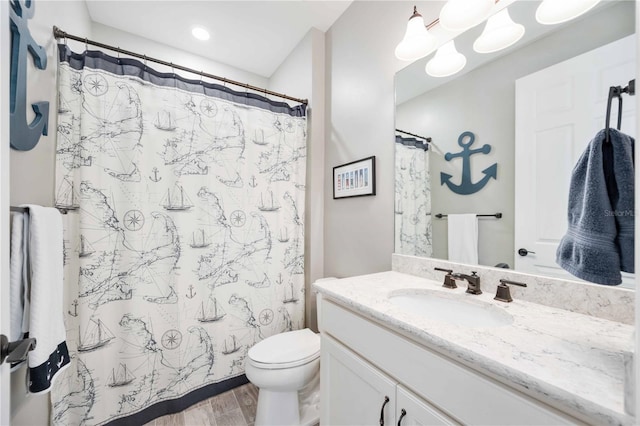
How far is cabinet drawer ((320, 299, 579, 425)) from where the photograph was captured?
0.49 metres

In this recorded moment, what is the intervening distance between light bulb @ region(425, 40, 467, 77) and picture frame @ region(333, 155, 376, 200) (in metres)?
0.54

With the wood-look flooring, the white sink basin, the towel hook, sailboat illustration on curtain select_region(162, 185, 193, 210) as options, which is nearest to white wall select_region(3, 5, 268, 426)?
sailboat illustration on curtain select_region(162, 185, 193, 210)

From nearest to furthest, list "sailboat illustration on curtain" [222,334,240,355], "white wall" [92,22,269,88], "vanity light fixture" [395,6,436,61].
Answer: "vanity light fixture" [395,6,436,61] → "sailboat illustration on curtain" [222,334,240,355] → "white wall" [92,22,269,88]

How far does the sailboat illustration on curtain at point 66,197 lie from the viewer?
121 centimetres

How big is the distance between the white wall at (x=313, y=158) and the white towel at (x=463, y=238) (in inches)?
41.4

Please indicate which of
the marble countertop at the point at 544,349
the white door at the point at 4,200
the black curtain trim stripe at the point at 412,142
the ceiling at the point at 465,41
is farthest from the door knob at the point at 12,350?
the ceiling at the point at 465,41

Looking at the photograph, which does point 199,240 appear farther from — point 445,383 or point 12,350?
point 445,383

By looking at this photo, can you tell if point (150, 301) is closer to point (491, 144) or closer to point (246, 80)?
point (491, 144)

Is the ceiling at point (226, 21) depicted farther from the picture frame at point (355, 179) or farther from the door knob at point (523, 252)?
the door knob at point (523, 252)

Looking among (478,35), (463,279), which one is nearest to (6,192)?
(463,279)

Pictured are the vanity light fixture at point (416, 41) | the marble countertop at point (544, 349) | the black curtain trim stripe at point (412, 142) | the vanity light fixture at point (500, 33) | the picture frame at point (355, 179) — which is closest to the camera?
the marble countertop at point (544, 349)

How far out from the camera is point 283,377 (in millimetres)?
1244

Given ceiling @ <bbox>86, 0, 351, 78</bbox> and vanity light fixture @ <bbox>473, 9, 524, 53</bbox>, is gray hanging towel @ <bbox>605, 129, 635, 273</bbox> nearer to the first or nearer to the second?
vanity light fixture @ <bbox>473, 9, 524, 53</bbox>

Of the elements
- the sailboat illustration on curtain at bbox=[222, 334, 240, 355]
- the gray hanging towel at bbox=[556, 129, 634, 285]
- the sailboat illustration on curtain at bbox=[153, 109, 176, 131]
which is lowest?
the sailboat illustration on curtain at bbox=[222, 334, 240, 355]
